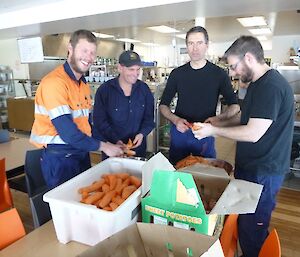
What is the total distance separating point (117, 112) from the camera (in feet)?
7.13

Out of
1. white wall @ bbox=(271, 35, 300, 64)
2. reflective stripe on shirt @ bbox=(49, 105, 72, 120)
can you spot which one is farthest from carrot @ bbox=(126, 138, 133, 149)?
white wall @ bbox=(271, 35, 300, 64)

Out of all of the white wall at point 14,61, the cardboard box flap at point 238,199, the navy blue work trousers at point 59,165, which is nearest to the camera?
the cardboard box flap at point 238,199

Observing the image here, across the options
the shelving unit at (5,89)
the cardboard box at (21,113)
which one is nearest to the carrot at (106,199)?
the cardboard box at (21,113)

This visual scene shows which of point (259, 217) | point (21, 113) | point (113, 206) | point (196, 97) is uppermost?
point (196, 97)

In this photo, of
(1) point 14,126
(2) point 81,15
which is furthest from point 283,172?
(1) point 14,126

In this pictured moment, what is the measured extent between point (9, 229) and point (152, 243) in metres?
0.74

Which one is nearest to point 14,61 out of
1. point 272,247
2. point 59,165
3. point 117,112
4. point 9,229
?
point 117,112

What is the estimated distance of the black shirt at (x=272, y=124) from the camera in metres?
1.35

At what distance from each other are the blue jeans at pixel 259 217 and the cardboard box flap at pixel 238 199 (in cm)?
48

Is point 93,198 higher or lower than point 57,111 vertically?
lower

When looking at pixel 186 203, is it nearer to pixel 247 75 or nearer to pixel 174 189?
pixel 174 189

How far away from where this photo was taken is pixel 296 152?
12.0 ft

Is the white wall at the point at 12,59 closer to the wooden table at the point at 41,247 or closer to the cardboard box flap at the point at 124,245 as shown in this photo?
the wooden table at the point at 41,247

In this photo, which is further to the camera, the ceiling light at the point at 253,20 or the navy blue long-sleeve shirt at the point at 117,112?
the ceiling light at the point at 253,20
